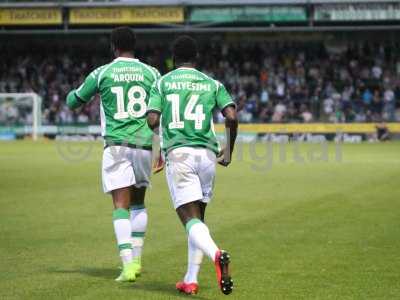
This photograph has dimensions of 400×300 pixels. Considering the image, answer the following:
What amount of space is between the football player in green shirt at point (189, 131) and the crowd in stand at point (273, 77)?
3435 centimetres

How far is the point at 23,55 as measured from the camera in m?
50.2

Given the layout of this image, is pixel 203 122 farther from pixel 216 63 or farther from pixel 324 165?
pixel 216 63

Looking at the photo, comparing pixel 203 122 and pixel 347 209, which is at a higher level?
pixel 203 122

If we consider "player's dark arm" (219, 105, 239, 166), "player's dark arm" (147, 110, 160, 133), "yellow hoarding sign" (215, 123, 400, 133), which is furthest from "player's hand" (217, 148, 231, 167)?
"yellow hoarding sign" (215, 123, 400, 133)

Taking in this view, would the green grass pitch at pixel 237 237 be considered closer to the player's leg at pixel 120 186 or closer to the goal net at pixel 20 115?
the player's leg at pixel 120 186

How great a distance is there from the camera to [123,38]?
9.39 m

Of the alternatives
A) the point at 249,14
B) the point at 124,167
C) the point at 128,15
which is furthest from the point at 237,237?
the point at 128,15

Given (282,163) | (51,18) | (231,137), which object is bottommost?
(282,163)

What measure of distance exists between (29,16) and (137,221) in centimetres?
3865

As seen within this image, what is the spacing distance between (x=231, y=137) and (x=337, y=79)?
37761mm

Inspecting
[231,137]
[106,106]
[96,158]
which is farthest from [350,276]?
[96,158]

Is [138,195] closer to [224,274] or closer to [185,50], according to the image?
[185,50]

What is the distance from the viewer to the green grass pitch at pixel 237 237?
878cm

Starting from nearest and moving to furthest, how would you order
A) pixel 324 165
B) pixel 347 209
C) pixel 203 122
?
pixel 203 122, pixel 347 209, pixel 324 165
